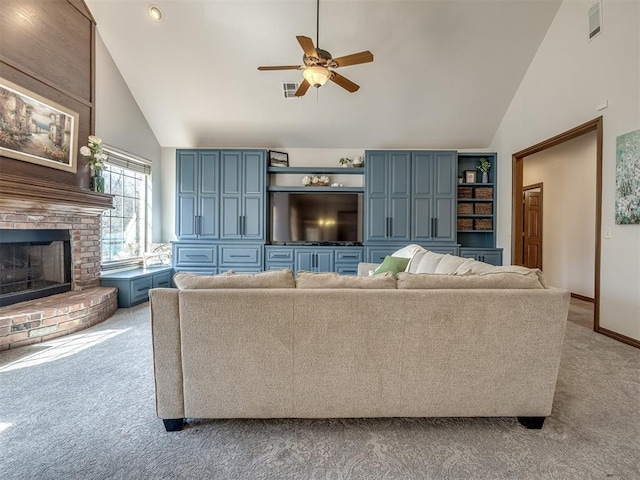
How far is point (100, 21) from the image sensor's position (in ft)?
12.2

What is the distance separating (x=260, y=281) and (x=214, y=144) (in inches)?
175

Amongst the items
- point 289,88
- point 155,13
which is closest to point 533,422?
point 289,88

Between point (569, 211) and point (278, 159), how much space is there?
16.2 ft

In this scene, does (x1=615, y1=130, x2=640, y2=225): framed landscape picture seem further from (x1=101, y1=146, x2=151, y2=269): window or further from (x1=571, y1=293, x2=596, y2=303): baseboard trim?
(x1=101, y1=146, x2=151, y2=269): window

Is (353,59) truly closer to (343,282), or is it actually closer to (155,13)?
(343,282)

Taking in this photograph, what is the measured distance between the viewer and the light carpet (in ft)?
4.21

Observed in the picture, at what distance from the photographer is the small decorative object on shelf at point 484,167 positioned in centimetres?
503

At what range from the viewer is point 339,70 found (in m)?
4.11

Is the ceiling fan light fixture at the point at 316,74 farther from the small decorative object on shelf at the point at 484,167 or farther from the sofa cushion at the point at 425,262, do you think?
the small decorative object on shelf at the point at 484,167

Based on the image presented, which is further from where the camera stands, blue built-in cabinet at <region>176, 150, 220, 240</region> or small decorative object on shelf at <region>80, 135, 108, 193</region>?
blue built-in cabinet at <region>176, 150, 220, 240</region>

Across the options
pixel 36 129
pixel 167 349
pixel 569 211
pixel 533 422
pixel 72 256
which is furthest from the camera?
pixel 569 211

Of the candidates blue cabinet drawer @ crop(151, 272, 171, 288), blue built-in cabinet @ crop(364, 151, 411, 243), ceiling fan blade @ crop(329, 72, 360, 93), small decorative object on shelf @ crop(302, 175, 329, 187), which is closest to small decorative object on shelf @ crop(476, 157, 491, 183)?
blue built-in cabinet @ crop(364, 151, 411, 243)

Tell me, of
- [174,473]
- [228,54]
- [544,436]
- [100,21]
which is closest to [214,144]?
[228,54]

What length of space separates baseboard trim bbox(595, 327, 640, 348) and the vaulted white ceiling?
11.1 ft
